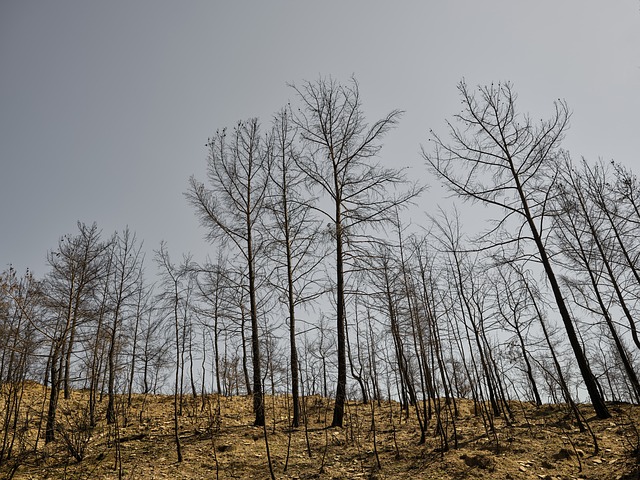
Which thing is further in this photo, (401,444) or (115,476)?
(401,444)

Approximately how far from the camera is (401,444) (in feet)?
28.5

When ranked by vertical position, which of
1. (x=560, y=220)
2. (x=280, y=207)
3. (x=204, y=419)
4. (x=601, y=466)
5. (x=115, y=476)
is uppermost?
(x=280, y=207)

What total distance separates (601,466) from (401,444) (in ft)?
12.8

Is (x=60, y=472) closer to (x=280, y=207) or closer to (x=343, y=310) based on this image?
(x=343, y=310)

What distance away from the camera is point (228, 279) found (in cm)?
1196

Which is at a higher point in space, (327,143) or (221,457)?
(327,143)

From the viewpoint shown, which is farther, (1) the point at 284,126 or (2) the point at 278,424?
(1) the point at 284,126

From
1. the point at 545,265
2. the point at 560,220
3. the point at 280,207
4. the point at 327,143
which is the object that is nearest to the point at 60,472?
the point at 280,207

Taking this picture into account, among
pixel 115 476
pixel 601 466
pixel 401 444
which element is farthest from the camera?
pixel 401 444

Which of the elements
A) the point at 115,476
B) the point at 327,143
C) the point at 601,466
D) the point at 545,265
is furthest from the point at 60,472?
the point at 545,265

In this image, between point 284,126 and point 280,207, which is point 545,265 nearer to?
point 280,207

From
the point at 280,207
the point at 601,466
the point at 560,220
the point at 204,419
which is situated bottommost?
the point at 601,466

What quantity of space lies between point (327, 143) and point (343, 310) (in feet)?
18.6

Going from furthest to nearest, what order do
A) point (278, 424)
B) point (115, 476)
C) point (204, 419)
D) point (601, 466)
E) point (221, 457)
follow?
1. point (204, 419)
2. point (278, 424)
3. point (221, 457)
4. point (115, 476)
5. point (601, 466)
